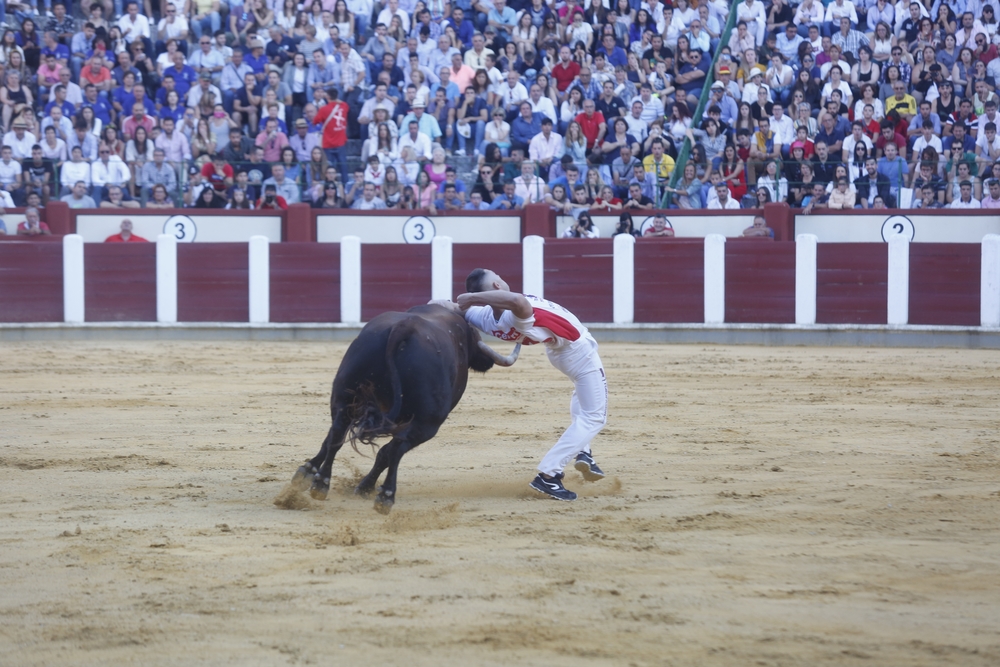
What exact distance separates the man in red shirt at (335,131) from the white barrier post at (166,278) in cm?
211

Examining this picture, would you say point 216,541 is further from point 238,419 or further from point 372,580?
point 238,419

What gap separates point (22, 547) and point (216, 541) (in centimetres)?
71

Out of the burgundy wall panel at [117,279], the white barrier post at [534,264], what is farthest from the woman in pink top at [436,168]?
the burgundy wall panel at [117,279]

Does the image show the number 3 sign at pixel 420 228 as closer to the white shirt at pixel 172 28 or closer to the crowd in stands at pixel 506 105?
the crowd in stands at pixel 506 105

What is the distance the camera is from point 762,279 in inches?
527

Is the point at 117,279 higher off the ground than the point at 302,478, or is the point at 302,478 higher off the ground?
the point at 117,279

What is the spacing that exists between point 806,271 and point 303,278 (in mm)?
5754

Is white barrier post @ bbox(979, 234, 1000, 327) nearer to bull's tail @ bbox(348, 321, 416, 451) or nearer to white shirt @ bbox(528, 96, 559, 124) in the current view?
white shirt @ bbox(528, 96, 559, 124)

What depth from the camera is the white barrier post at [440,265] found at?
13578mm

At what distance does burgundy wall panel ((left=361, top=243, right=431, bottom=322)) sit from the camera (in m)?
13.6

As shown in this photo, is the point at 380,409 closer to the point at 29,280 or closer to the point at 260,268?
the point at 260,268

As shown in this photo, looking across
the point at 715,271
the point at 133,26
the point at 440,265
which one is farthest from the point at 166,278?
the point at 715,271

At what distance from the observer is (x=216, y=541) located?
4.48 m

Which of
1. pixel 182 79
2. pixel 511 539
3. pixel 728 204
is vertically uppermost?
pixel 182 79
